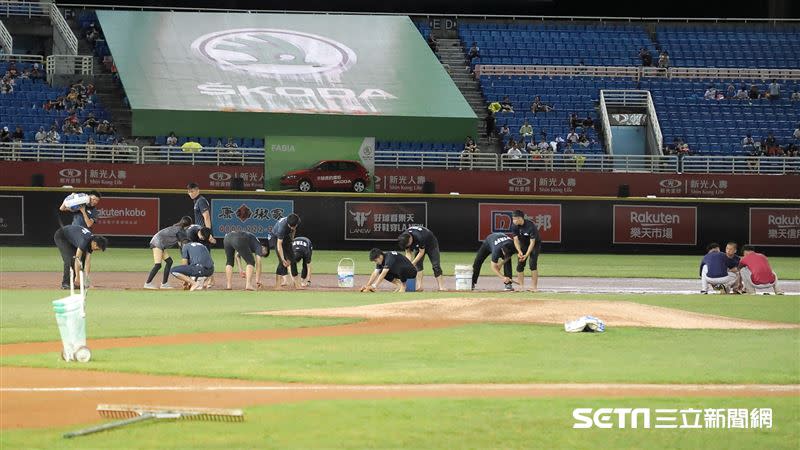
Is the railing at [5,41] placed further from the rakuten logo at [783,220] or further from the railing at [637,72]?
the rakuten logo at [783,220]

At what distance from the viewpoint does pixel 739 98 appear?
54469 mm

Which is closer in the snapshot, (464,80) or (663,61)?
(464,80)

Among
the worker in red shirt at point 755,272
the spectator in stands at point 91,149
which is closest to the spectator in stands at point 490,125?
the spectator in stands at point 91,149

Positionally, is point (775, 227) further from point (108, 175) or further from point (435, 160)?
point (108, 175)

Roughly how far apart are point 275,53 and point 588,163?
15685mm

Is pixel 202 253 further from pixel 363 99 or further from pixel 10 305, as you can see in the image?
pixel 363 99

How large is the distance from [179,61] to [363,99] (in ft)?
27.2

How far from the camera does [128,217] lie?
126 feet

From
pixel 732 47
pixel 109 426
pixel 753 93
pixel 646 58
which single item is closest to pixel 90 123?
pixel 646 58

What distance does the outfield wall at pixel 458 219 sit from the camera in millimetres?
38312

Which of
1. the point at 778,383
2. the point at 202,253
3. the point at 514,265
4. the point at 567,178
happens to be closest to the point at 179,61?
the point at 567,178

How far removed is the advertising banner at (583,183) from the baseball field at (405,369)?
19.4 meters

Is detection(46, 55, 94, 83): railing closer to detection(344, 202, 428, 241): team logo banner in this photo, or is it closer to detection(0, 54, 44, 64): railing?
detection(0, 54, 44, 64): railing

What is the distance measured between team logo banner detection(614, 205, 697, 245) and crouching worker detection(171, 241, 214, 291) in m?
17.8
